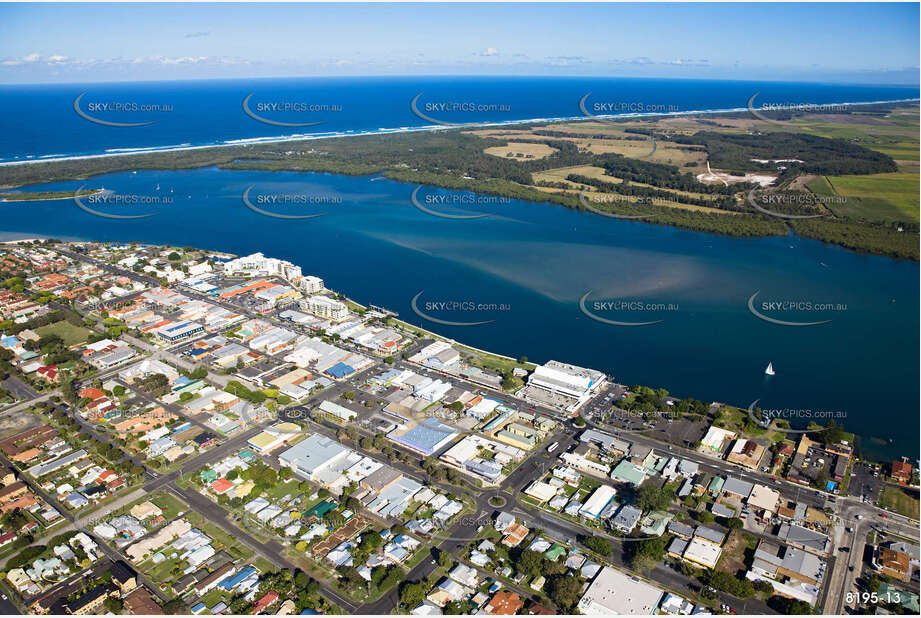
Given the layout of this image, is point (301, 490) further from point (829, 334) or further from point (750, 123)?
point (750, 123)

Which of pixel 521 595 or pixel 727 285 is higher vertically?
pixel 727 285

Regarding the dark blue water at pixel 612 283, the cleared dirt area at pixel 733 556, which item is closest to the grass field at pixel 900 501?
the dark blue water at pixel 612 283

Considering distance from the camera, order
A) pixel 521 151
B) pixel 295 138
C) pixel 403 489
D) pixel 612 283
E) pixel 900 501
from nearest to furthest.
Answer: pixel 900 501
pixel 403 489
pixel 612 283
pixel 521 151
pixel 295 138

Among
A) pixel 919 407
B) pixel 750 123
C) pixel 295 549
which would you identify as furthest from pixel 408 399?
pixel 750 123

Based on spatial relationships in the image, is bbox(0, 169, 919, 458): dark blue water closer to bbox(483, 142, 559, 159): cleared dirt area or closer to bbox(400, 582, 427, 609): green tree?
bbox(400, 582, 427, 609): green tree

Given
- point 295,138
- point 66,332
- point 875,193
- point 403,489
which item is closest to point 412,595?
point 403,489

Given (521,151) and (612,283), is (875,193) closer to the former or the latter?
(612,283)
